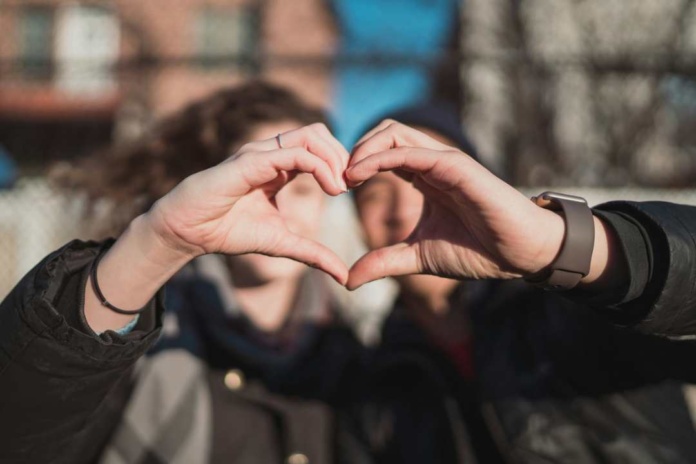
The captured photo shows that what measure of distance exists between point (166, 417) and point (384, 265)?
2.47 feet

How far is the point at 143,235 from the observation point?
1258 mm

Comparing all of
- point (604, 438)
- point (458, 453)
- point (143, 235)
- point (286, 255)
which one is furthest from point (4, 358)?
point (604, 438)

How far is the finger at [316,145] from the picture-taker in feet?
4.02

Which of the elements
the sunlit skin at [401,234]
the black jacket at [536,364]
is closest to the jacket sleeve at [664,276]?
the black jacket at [536,364]

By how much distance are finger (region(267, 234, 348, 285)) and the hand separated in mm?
43

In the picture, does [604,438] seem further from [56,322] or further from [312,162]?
[56,322]

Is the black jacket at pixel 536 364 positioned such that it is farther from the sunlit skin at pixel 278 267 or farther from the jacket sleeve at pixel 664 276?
the sunlit skin at pixel 278 267

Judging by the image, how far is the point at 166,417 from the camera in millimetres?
1732

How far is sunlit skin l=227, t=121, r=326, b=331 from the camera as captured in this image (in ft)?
6.69

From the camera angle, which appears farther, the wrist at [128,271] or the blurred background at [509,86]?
the blurred background at [509,86]

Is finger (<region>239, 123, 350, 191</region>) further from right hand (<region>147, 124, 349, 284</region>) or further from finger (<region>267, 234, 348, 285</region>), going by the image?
finger (<region>267, 234, 348, 285</region>)

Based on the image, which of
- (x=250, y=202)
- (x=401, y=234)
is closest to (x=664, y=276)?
(x=250, y=202)

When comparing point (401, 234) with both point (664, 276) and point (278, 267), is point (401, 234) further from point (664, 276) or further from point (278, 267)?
point (664, 276)

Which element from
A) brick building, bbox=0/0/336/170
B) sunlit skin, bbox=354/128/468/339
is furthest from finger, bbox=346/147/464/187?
brick building, bbox=0/0/336/170
